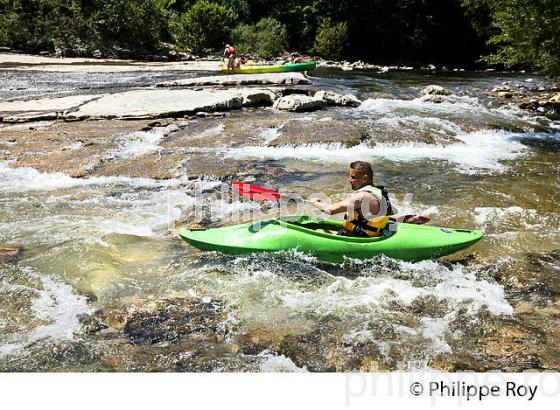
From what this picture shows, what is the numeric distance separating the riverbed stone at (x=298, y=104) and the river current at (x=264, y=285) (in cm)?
392

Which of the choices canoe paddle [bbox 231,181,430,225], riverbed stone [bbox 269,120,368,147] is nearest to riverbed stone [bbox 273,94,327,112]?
riverbed stone [bbox 269,120,368,147]

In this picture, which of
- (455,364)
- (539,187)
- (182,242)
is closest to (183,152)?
(182,242)

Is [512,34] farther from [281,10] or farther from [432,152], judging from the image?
[281,10]

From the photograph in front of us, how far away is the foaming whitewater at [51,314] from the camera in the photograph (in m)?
2.97

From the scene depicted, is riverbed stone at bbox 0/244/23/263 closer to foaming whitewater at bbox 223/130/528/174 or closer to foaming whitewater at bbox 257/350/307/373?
foaming whitewater at bbox 257/350/307/373

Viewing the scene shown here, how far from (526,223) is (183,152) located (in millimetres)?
4975

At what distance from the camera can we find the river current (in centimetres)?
291

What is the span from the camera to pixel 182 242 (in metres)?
4.59

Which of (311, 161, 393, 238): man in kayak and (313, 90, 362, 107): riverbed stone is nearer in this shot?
(311, 161, 393, 238): man in kayak

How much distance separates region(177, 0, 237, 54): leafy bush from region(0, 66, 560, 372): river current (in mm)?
21011

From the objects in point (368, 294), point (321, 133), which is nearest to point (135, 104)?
A: point (321, 133)

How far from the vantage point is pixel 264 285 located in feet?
12.3

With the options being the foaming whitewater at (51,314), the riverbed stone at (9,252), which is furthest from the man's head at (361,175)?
the riverbed stone at (9,252)

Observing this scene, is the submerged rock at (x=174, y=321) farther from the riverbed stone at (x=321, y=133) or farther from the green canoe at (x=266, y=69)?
the green canoe at (x=266, y=69)
